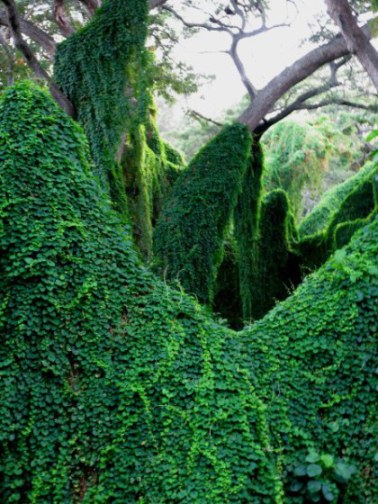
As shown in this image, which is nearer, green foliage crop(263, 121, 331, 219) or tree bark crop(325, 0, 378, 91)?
tree bark crop(325, 0, 378, 91)

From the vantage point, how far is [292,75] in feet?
34.1

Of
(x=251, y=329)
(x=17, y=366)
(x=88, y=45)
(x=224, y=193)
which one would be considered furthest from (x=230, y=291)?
(x=17, y=366)

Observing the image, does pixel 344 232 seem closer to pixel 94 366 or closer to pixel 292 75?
pixel 292 75

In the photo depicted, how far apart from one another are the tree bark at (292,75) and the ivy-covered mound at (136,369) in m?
5.29

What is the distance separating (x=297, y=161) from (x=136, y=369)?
591 inches

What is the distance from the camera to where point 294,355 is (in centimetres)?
560

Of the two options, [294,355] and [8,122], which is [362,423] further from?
[8,122]

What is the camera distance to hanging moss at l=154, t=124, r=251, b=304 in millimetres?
10094


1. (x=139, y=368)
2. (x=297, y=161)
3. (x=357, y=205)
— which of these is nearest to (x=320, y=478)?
(x=139, y=368)

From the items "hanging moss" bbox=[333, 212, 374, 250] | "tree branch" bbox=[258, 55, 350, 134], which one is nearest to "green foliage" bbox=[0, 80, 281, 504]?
"tree branch" bbox=[258, 55, 350, 134]

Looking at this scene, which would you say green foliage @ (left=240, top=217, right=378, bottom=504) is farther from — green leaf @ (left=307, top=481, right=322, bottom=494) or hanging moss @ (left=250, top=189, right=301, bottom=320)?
hanging moss @ (left=250, top=189, right=301, bottom=320)

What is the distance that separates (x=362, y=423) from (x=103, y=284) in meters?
2.46

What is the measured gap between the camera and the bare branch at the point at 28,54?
8.68 m

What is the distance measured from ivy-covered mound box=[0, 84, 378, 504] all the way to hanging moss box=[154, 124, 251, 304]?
4.22m
